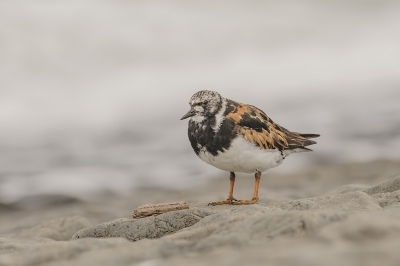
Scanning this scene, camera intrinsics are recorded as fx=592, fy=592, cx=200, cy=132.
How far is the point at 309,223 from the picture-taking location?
4.23m

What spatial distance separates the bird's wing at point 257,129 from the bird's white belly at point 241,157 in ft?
0.33

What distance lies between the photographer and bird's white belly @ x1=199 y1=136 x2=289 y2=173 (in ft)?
26.5

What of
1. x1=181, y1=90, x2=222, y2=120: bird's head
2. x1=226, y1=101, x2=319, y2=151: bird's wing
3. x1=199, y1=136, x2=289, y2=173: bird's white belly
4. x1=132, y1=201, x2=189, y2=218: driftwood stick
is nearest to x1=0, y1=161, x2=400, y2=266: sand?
x1=132, y1=201, x2=189, y2=218: driftwood stick

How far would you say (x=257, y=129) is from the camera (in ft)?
27.7

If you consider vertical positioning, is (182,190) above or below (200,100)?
below

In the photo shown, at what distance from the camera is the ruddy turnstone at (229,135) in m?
8.06

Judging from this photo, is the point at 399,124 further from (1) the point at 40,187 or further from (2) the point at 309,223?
(2) the point at 309,223

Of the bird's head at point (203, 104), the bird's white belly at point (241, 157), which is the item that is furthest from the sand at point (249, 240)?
the bird's head at point (203, 104)

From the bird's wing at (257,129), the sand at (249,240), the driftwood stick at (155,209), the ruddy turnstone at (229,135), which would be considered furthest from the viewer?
the bird's wing at (257,129)

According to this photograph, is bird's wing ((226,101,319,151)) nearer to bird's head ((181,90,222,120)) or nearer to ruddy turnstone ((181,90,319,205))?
ruddy turnstone ((181,90,319,205))

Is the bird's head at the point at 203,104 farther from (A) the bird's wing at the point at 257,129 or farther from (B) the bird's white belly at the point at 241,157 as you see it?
(B) the bird's white belly at the point at 241,157

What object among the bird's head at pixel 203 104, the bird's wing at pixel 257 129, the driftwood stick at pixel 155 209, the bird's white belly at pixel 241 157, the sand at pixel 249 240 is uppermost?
the bird's head at pixel 203 104

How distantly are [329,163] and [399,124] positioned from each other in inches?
158

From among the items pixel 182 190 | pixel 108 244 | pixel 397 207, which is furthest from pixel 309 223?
pixel 182 190
